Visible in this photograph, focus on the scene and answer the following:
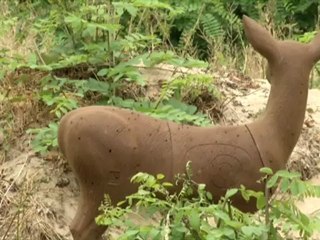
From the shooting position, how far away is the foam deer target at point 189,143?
13.3ft

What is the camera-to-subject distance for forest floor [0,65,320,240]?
4.49 metres

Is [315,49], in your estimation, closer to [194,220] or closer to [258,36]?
[258,36]

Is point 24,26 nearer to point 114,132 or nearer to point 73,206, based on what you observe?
point 73,206

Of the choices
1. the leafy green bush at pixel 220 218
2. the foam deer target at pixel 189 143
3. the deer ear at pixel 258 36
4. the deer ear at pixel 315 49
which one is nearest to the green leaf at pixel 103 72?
the foam deer target at pixel 189 143

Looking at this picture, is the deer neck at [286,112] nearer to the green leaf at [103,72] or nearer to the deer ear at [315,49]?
the deer ear at [315,49]

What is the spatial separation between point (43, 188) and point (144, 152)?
2.69 feet

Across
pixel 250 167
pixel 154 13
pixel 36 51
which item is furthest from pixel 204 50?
pixel 250 167

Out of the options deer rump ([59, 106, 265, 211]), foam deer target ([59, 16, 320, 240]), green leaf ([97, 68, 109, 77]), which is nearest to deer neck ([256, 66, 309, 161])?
foam deer target ([59, 16, 320, 240])

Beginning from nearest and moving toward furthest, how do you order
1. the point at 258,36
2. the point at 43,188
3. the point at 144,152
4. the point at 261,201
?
1. the point at 261,201
2. the point at 144,152
3. the point at 258,36
4. the point at 43,188

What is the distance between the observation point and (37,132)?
487 cm

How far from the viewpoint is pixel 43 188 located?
4.71 metres

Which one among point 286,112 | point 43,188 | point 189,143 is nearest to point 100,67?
point 43,188

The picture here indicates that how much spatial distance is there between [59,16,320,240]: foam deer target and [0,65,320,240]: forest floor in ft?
1.24

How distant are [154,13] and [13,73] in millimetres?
1649
